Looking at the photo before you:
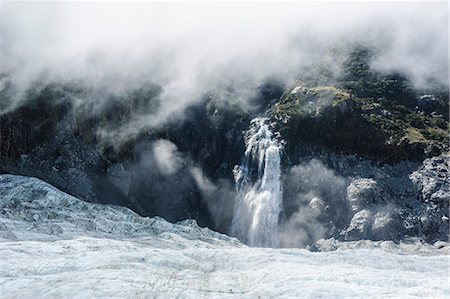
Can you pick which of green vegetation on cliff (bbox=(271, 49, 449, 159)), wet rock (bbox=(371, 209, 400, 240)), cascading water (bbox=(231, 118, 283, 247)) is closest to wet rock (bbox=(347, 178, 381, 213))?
wet rock (bbox=(371, 209, 400, 240))

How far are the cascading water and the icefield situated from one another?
17247 millimetres

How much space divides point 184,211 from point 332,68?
1864 inches

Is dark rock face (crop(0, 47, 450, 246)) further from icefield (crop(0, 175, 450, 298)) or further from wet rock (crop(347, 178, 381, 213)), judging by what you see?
icefield (crop(0, 175, 450, 298))

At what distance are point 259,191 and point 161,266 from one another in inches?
1596

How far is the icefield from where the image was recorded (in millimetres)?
42984

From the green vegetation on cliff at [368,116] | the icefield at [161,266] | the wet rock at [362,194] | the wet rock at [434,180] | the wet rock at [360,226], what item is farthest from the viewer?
the green vegetation on cliff at [368,116]

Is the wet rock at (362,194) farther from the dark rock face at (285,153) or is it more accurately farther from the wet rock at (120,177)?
the wet rock at (120,177)

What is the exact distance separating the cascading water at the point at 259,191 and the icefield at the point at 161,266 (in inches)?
679

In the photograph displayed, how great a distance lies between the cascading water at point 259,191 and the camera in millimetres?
82812

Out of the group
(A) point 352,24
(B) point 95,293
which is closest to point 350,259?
(B) point 95,293

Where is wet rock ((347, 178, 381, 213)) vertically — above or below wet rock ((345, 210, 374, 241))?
above

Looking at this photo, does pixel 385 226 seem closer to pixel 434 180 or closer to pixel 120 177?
pixel 434 180

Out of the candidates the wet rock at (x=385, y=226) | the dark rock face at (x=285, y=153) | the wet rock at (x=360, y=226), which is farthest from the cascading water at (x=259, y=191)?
the wet rock at (x=385, y=226)

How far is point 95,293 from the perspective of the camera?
136 ft
